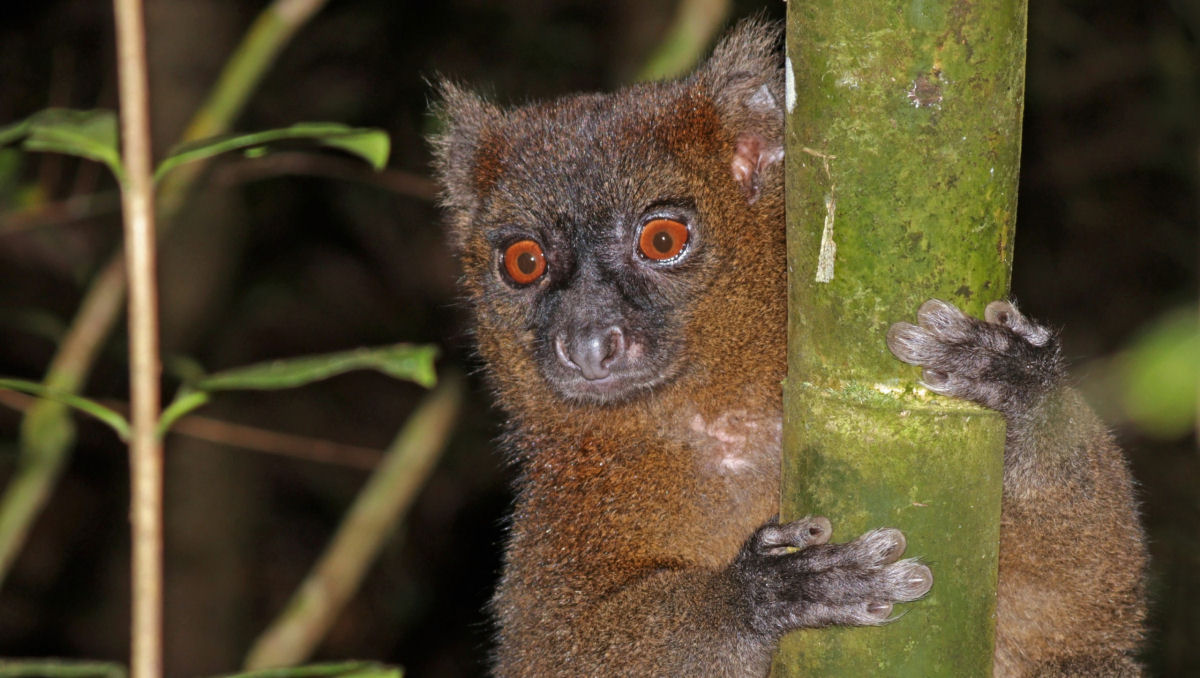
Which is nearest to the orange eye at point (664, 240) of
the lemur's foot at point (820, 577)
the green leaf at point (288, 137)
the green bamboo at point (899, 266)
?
the lemur's foot at point (820, 577)

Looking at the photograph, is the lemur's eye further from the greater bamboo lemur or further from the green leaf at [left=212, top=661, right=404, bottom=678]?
the green leaf at [left=212, top=661, right=404, bottom=678]

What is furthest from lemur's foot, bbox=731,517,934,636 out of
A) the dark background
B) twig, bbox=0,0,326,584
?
the dark background

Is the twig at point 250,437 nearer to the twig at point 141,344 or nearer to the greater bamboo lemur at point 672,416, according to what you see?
the greater bamboo lemur at point 672,416

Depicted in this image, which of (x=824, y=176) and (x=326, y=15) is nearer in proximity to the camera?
(x=824, y=176)

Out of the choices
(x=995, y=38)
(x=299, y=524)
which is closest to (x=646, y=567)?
(x=995, y=38)

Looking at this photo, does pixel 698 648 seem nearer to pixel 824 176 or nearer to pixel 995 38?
pixel 824 176

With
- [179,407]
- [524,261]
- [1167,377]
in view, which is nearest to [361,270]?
[524,261]
